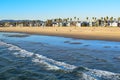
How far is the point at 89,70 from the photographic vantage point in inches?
471

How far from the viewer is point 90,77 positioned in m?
10.6

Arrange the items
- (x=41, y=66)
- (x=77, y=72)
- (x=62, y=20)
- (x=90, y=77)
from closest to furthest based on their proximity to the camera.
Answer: (x=90, y=77)
(x=77, y=72)
(x=41, y=66)
(x=62, y=20)

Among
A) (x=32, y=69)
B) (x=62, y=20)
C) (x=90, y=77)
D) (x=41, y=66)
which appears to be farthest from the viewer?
(x=62, y=20)

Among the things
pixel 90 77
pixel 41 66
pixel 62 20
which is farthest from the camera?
pixel 62 20

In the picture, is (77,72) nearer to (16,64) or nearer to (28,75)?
(28,75)

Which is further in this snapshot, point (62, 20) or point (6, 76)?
point (62, 20)

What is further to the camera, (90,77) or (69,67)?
(69,67)

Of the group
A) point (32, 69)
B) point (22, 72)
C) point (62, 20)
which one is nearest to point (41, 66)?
point (32, 69)

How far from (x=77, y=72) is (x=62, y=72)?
2.25 ft

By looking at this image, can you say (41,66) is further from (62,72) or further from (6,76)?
(6,76)

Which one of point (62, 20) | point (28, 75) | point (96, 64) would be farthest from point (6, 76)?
point (62, 20)

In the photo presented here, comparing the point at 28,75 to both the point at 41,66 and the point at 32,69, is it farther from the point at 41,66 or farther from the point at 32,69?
the point at 41,66

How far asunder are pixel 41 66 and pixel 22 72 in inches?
76.3

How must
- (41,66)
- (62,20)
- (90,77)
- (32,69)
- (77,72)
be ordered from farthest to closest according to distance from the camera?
(62,20)
(41,66)
(32,69)
(77,72)
(90,77)
